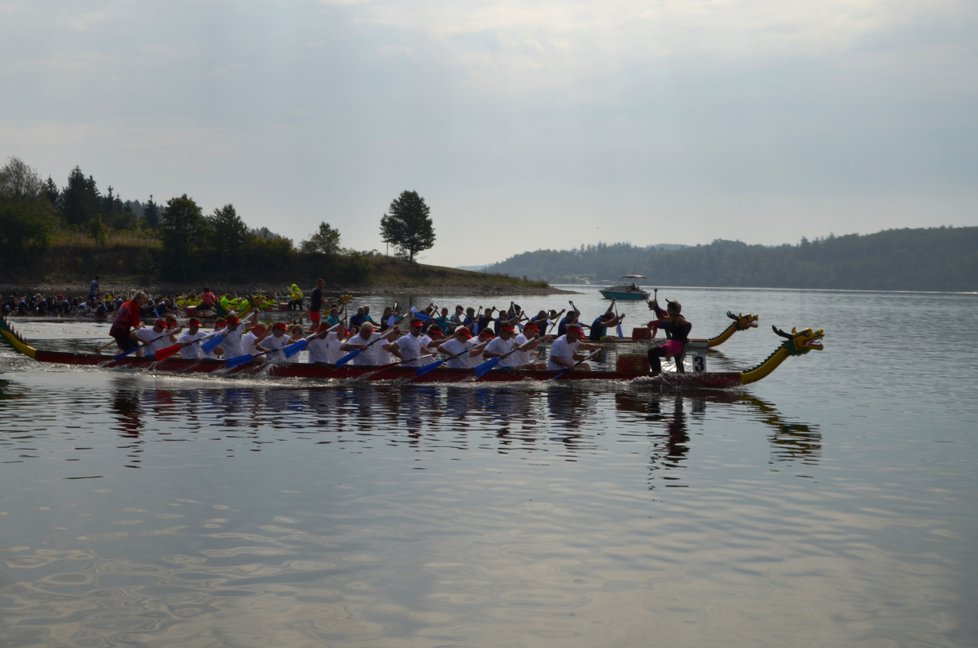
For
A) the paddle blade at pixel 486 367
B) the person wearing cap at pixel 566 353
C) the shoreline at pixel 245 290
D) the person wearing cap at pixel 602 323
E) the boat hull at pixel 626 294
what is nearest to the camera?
the person wearing cap at pixel 566 353

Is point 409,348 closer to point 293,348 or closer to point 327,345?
point 327,345

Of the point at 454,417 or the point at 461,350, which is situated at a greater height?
the point at 461,350

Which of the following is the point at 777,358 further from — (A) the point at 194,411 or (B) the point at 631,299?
(B) the point at 631,299

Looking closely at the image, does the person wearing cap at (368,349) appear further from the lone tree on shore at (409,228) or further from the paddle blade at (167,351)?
the lone tree on shore at (409,228)

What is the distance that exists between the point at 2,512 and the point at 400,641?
6164mm

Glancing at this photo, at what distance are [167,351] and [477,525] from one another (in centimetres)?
1661

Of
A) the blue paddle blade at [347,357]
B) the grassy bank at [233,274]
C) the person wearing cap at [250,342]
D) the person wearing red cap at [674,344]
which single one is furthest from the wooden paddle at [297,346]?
the grassy bank at [233,274]

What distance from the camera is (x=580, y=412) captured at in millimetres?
21047

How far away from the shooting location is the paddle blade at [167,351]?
1014 inches

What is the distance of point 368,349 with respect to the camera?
2516 centimetres

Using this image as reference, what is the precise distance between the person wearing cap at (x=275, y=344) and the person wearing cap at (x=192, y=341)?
5.47 ft

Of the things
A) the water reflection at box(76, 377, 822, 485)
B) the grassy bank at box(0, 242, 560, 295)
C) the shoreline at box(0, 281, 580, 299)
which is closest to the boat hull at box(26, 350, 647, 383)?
the water reflection at box(76, 377, 822, 485)

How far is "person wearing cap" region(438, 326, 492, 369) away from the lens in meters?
25.2

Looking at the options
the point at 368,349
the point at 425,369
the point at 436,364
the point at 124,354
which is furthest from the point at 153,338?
the point at 436,364
